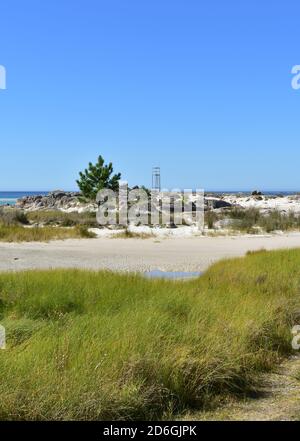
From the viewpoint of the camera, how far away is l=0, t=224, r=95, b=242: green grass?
25109 mm

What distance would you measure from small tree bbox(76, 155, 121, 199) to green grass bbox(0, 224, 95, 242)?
19262 mm

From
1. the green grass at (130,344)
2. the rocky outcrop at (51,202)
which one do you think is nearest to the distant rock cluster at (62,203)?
the rocky outcrop at (51,202)

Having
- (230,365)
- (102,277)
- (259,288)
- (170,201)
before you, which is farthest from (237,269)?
(170,201)

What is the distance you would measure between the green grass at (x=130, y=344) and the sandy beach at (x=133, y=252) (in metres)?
6.93

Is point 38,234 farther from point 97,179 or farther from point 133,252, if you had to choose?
point 97,179

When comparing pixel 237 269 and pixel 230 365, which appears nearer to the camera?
pixel 230 365

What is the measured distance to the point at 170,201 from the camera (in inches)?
1823

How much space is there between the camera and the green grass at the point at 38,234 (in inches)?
989

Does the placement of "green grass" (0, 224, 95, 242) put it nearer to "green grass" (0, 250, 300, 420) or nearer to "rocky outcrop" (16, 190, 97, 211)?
"green grass" (0, 250, 300, 420)

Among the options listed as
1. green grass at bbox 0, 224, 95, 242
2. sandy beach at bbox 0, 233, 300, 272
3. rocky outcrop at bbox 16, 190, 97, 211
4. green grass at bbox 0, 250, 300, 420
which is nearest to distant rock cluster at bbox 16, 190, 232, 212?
rocky outcrop at bbox 16, 190, 97, 211

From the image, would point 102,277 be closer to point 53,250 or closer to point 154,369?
point 154,369

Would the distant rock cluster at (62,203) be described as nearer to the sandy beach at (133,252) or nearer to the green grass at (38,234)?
the green grass at (38,234)
